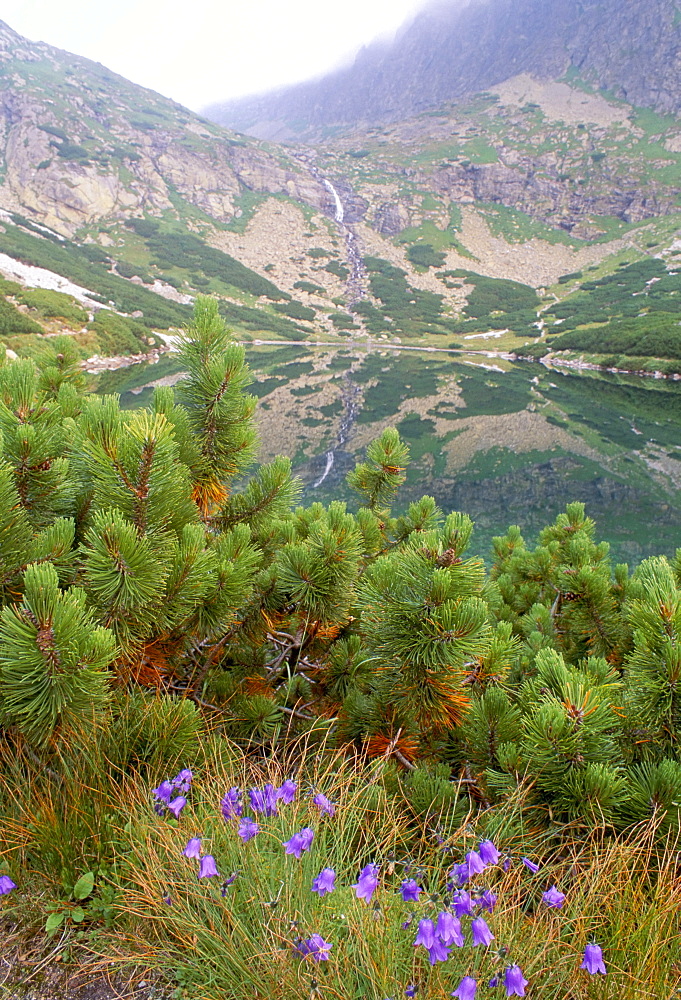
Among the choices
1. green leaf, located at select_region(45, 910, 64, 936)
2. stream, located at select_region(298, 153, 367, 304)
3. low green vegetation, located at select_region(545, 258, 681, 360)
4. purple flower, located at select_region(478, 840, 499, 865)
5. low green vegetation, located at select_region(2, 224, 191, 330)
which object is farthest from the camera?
stream, located at select_region(298, 153, 367, 304)

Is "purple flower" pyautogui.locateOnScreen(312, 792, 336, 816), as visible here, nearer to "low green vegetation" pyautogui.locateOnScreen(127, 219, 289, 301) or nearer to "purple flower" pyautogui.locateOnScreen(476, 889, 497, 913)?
"purple flower" pyautogui.locateOnScreen(476, 889, 497, 913)

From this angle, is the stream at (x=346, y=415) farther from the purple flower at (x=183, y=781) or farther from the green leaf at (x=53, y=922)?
the green leaf at (x=53, y=922)

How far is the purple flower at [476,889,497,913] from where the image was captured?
3.68 ft

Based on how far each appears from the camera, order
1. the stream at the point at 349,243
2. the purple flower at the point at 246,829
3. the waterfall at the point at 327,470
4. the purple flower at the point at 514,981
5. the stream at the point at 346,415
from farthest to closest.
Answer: the stream at the point at 349,243 < the stream at the point at 346,415 < the waterfall at the point at 327,470 < the purple flower at the point at 246,829 < the purple flower at the point at 514,981

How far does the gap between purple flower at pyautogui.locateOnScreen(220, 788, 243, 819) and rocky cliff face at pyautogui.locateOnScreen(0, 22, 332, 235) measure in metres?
113

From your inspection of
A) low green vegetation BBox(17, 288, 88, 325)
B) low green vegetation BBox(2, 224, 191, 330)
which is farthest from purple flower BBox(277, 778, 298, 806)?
low green vegetation BBox(2, 224, 191, 330)

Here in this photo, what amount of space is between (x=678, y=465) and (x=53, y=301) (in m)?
48.1

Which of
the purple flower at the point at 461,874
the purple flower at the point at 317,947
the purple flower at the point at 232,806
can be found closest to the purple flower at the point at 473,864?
the purple flower at the point at 461,874

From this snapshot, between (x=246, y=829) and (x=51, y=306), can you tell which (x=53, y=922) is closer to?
(x=246, y=829)

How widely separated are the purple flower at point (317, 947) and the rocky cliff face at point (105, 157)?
4484 inches

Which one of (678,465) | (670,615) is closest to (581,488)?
(678,465)

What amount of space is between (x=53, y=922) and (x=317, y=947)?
0.84m

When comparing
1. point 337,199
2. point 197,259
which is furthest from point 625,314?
point 337,199

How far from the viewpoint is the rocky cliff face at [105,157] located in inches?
3789
